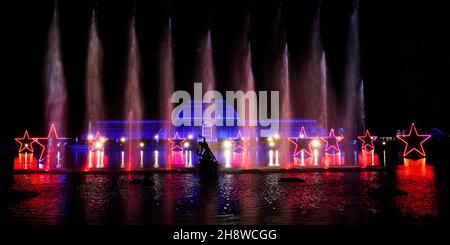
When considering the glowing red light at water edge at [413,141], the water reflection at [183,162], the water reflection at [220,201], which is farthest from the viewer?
the glowing red light at water edge at [413,141]

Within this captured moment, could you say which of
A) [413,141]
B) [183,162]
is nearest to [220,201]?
[183,162]

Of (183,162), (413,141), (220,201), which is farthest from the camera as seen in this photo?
(413,141)

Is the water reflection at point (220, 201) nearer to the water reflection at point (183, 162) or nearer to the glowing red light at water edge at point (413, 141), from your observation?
the water reflection at point (183, 162)

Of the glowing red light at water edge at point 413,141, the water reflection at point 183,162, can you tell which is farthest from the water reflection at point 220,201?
the glowing red light at water edge at point 413,141

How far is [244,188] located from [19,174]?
33.7ft

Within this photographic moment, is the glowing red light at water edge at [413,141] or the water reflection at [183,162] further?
the glowing red light at water edge at [413,141]

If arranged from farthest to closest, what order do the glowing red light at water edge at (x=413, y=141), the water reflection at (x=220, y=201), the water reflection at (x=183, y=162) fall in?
the glowing red light at water edge at (x=413, y=141) → the water reflection at (x=183, y=162) → the water reflection at (x=220, y=201)

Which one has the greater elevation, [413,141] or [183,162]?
[413,141]

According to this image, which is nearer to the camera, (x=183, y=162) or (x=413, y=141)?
(x=183, y=162)

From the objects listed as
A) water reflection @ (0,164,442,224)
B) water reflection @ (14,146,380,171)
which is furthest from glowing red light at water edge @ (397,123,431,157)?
water reflection @ (0,164,442,224)

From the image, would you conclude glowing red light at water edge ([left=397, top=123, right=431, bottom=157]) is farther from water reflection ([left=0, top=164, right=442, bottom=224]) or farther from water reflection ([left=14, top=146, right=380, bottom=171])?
water reflection ([left=0, top=164, right=442, bottom=224])


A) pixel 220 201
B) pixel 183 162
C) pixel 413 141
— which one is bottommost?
pixel 220 201

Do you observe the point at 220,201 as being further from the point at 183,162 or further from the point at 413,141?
the point at 413,141
